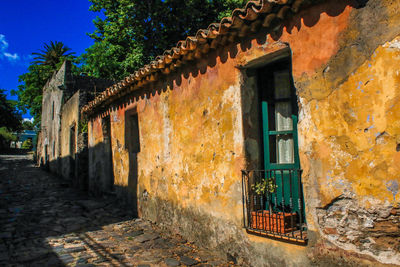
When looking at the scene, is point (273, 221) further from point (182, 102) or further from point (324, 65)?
point (182, 102)

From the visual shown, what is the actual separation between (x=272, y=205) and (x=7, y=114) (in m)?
38.6

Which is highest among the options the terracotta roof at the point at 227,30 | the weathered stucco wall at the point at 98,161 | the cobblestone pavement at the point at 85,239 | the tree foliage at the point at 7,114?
the tree foliage at the point at 7,114

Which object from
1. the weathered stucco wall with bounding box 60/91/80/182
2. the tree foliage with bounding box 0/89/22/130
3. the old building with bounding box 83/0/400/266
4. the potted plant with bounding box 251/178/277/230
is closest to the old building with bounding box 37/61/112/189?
the weathered stucco wall with bounding box 60/91/80/182

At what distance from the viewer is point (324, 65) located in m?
3.29

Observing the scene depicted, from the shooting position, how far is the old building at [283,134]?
9.38 feet

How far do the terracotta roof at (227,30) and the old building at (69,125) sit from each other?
662 cm

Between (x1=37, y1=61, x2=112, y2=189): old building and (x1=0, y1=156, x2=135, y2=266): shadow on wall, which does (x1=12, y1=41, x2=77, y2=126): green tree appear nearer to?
(x1=37, y1=61, x2=112, y2=189): old building

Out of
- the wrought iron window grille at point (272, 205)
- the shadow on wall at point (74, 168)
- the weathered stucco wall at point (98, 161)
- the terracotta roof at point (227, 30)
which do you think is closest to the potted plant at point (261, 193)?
the wrought iron window grille at point (272, 205)

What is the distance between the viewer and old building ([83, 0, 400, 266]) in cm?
286

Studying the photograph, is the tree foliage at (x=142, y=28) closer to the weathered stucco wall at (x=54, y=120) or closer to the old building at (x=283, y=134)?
the weathered stucco wall at (x=54, y=120)

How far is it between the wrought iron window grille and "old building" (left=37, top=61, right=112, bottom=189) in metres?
A: 9.30

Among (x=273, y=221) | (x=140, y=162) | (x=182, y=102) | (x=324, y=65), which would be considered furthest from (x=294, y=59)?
(x=140, y=162)

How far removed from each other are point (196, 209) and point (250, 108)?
1963 mm

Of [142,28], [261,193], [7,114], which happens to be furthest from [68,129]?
[7,114]
